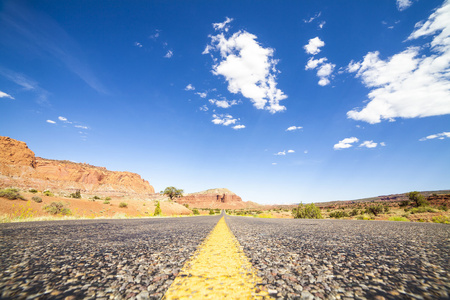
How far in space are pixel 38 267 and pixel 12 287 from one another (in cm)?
86

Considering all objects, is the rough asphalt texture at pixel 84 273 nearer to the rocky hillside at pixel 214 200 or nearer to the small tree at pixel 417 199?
the small tree at pixel 417 199

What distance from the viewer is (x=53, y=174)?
96125mm

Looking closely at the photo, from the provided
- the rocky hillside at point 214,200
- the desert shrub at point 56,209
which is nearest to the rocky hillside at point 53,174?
the rocky hillside at point 214,200

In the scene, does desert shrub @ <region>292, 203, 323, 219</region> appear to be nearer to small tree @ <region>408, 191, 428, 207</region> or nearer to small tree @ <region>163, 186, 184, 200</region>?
small tree @ <region>408, 191, 428, 207</region>

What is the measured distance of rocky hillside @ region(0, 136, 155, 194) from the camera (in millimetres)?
73688

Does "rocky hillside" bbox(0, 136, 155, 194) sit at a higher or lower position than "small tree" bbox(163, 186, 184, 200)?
higher

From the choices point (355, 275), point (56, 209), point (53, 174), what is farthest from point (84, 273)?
point (53, 174)

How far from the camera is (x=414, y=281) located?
6.81ft

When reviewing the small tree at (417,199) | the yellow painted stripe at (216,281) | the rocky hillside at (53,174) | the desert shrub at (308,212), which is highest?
the rocky hillside at (53,174)

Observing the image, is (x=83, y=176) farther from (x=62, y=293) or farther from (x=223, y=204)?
(x=62, y=293)

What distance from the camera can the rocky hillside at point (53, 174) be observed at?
73.7m

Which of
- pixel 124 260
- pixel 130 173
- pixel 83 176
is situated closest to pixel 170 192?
pixel 83 176

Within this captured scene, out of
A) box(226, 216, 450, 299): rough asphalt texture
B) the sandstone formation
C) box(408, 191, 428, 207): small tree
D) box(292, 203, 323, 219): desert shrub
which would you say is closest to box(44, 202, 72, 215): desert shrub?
box(226, 216, 450, 299): rough asphalt texture

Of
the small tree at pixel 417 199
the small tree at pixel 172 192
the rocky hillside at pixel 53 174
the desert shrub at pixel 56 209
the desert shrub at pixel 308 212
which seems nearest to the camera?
the desert shrub at pixel 56 209
